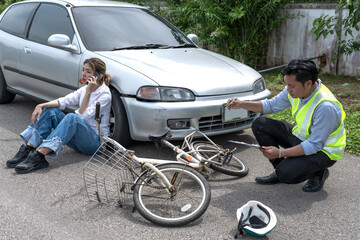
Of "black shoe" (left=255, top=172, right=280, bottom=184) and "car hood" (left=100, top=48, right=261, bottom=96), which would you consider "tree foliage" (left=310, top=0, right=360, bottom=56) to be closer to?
"car hood" (left=100, top=48, right=261, bottom=96)

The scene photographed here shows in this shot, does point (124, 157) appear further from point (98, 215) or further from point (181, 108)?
point (181, 108)

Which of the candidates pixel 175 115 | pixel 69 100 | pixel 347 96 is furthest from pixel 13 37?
pixel 347 96

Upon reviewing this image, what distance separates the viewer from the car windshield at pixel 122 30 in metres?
5.28

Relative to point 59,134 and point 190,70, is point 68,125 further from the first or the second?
point 190,70

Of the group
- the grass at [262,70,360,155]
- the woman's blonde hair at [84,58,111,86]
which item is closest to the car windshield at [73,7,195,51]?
the woman's blonde hair at [84,58,111,86]

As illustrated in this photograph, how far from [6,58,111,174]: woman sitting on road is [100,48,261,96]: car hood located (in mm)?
445

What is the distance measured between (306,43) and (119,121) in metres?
5.47

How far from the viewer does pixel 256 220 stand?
320 cm

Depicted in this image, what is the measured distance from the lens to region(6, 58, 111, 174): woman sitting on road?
419 centimetres

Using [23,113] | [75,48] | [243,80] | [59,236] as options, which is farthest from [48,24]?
[59,236]

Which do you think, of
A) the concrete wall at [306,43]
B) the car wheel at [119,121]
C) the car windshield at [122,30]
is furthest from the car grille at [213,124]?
the concrete wall at [306,43]

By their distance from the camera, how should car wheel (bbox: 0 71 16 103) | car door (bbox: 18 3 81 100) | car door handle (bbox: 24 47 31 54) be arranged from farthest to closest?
car wheel (bbox: 0 71 16 103) < car door handle (bbox: 24 47 31 54) < car door (bbox: 18 3 81 100)

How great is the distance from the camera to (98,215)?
343 cm

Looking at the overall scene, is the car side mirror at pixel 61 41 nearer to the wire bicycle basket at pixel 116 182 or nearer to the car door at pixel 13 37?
the car door at pixel 13 37
